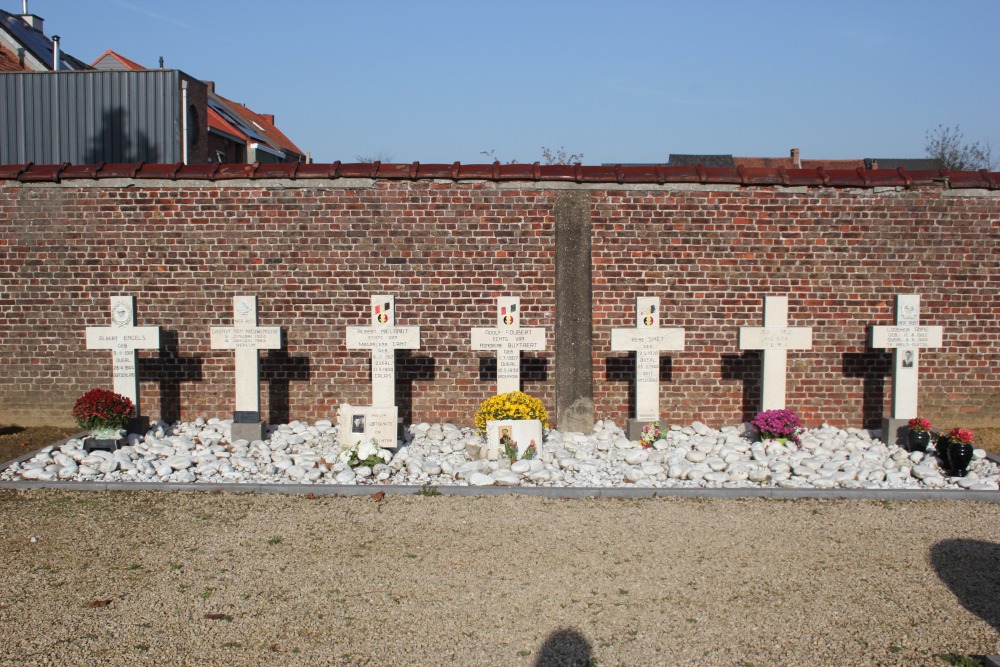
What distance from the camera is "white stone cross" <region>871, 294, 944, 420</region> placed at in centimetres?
925

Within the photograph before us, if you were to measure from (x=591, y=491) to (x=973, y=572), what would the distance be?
2.96 m

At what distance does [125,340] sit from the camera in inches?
363

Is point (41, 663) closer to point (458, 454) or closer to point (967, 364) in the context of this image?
point (458, 454)

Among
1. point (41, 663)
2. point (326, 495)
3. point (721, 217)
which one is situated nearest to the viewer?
point (41, 663)

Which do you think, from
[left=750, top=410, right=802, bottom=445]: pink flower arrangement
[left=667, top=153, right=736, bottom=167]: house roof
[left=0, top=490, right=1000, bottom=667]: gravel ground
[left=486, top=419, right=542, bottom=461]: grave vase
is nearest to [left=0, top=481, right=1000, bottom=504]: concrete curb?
[left=0, top=490, right=1000, bottom=667]: gravel ground

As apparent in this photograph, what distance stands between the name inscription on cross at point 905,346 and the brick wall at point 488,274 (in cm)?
53

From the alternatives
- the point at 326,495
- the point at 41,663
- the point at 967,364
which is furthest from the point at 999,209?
the point at 41,663

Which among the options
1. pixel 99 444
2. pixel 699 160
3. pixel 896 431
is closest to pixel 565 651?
pixel 99 444

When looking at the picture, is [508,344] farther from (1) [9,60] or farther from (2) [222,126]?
(2) [222,126]

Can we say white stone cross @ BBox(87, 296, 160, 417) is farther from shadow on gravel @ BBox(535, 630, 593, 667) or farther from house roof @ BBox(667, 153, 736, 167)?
house roof @ BBox(667, 153, 736, 167)

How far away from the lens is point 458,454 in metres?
8.73

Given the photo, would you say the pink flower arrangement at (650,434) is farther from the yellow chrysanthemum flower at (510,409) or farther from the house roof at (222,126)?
the house roof at (222,126)

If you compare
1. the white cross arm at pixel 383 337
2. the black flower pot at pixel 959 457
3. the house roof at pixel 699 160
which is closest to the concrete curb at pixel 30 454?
the white cross arm at pixel 383 337

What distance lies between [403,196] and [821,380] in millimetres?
5282
